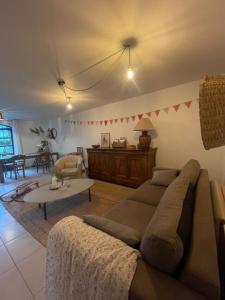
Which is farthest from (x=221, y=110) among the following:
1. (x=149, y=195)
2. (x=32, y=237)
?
(x=32, y=237)

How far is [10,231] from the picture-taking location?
2301mm

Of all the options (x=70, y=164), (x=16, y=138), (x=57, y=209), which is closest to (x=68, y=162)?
(x=70, y=164)

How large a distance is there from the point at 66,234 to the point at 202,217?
960 millimetres

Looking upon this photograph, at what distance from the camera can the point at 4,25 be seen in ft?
4.90

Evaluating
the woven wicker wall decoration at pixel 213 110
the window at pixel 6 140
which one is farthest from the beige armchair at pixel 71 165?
the woven wicker wall decoration at pixel 213 110

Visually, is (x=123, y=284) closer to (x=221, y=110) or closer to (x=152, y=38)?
(x=221, y=110)

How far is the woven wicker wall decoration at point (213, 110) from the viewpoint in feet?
1.68

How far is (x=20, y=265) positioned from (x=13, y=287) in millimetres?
251

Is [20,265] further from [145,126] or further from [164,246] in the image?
[145,126]

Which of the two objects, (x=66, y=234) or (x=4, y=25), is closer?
(x=66, y=234)

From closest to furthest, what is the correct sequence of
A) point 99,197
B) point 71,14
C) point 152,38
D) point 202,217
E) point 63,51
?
point 202,217, point 71,14, point 152,38, point 63,51, point 99,197

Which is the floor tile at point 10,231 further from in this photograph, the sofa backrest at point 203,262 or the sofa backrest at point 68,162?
the sofa backrest at point 203,262

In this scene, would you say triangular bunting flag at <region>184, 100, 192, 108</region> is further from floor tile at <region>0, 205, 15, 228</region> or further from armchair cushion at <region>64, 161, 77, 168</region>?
floor tile at <region>0, 205, 15, 228</region>

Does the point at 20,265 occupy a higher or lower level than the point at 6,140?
lower
